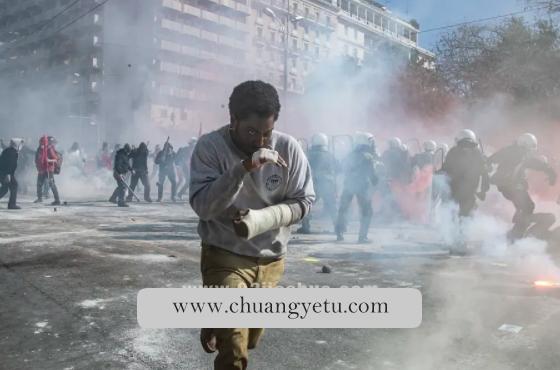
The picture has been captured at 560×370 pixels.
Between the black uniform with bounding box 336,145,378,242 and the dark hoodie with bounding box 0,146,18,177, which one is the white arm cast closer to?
the black uniform with bounding box 336,145,378,242

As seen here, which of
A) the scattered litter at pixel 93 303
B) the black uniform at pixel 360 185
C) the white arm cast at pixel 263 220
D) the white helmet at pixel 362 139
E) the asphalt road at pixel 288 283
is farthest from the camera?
the white helmet at pixel 362 139

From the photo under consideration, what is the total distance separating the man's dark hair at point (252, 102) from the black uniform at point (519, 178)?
630 centimetres

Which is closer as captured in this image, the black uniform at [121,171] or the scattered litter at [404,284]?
the scattered litter at [404,284]

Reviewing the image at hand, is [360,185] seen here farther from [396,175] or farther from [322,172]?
[396,175]

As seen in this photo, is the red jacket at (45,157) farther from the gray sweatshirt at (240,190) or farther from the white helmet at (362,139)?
the gray sweatshirt at (240,190)

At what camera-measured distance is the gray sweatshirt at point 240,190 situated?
1.96 metres

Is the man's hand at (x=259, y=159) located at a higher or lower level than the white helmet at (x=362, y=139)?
lower

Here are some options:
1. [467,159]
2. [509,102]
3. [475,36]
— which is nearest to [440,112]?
[475,36]

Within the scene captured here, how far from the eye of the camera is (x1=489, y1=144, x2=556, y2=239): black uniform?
731cm

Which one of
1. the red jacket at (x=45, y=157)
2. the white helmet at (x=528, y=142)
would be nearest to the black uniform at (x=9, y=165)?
the red jacket at (x=45, y=157)

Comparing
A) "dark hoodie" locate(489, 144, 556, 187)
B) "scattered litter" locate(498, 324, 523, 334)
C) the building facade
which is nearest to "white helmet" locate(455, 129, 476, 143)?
"dark hoodie" locate(489, 144, 556, 187)

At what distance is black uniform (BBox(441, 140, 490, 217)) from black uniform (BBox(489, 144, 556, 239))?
32 centimetres

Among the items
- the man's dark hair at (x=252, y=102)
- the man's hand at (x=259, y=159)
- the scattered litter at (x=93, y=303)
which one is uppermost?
the man's dark hair at (x=252, y=102)

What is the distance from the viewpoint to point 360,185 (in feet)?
27.0
